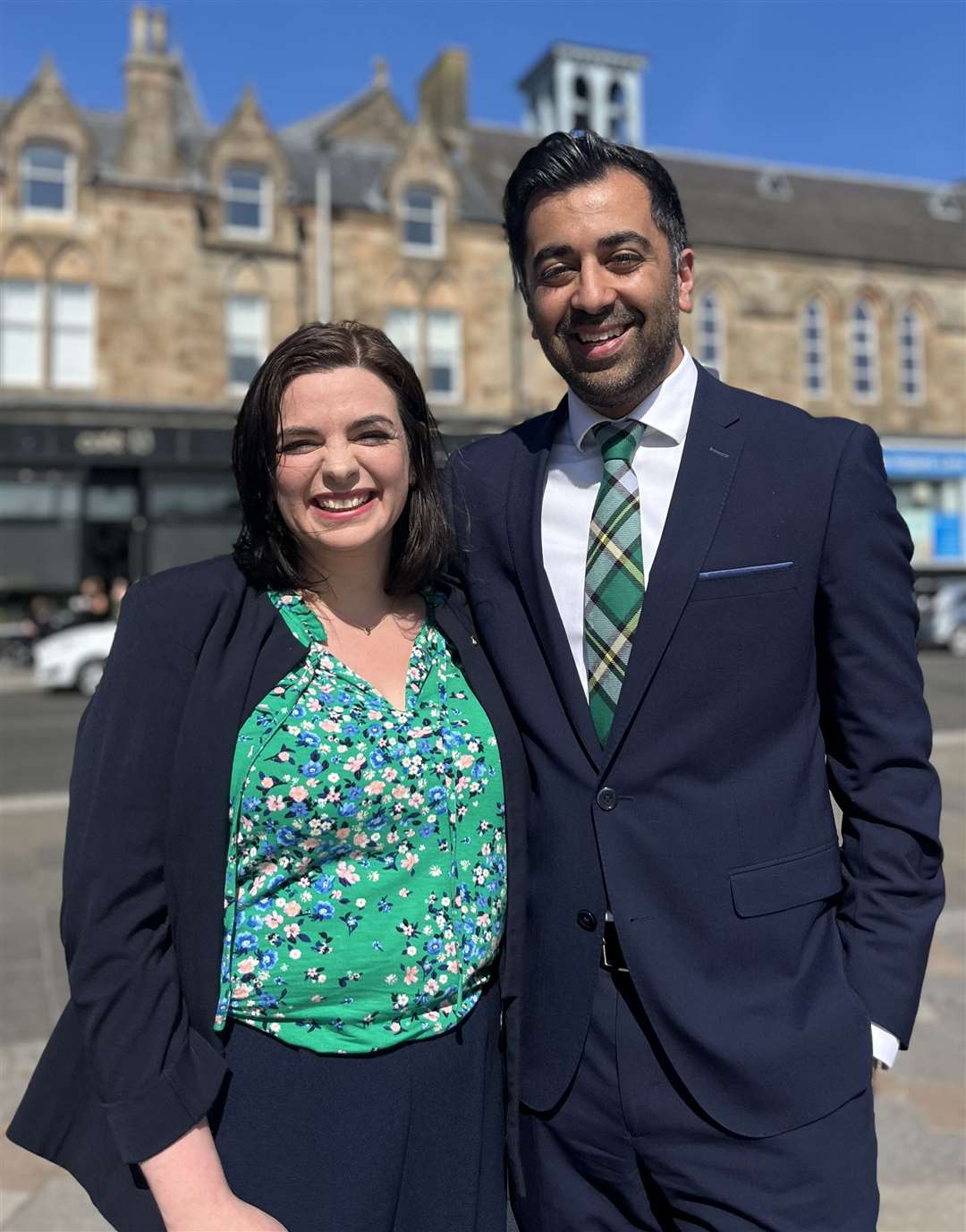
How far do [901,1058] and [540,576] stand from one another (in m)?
2.94

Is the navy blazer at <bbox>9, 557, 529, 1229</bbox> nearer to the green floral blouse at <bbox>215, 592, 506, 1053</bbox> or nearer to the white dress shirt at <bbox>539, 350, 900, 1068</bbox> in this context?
the green floral blouse at <bbox>215, 592, 506, 1053</bbox>

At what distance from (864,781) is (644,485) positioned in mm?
684

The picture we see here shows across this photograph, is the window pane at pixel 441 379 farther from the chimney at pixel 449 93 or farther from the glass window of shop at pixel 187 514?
the chimney at pixel 449 93

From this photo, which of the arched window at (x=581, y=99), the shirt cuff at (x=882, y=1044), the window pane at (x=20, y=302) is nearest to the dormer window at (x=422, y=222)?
the window pane at (x=20, y=302)

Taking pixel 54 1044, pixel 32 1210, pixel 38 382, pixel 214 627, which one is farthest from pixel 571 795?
pixel 38 382

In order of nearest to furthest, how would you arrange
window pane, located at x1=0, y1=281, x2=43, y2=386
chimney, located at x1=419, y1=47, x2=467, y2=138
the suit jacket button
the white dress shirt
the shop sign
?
the suit jacket button
the white dress shirt
the shop sign
window pane, located at x1=0, y1=281, x2=43, y2=386
chimney, located at x1=419, y1=47, x2=467, y2=138

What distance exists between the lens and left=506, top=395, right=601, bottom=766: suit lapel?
1965 mm

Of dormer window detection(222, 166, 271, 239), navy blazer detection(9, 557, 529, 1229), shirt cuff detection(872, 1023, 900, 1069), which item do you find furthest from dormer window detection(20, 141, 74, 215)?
shirt cuff detection(872, 1023, 900, 1069)

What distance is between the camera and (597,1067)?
1.93 meters

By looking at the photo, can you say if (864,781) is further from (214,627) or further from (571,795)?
(214,627)

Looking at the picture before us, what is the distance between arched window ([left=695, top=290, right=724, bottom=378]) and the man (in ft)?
89.6

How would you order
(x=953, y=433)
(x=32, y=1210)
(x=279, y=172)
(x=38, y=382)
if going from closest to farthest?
(x=32, y=1210) < (x=38, y=382) < (x=279, y=172) < (x=953, y=433)

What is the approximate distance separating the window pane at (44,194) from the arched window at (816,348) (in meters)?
18.9

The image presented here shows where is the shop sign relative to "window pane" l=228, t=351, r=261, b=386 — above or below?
below
